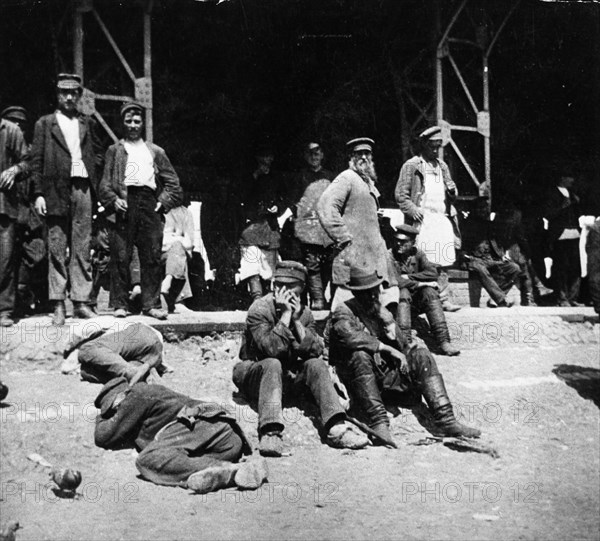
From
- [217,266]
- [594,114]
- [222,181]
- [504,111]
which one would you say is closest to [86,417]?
[217,266]

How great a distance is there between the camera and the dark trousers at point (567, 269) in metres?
10.5

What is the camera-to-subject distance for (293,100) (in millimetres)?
12133

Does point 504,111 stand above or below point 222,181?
Answer: above

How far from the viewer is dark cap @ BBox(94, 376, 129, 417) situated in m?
5.68

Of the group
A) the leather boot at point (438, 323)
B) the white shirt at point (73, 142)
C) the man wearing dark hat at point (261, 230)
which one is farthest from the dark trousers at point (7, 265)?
the leather boot at point (438, 323)

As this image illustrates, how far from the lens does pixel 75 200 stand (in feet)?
24.7

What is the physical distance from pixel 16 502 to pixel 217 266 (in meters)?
6.85

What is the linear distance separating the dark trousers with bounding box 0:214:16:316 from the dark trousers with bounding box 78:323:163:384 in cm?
114

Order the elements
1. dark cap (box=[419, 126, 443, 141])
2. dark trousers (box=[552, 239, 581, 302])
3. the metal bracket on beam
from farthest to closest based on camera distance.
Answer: dark trousers (box=[552, 239, 581, 302]) < dark cap (box=[419, 126, 443, 141]) < the metal bracket on beam

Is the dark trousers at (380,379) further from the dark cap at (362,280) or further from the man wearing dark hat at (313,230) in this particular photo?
the man wearing dark hat at (313,230)

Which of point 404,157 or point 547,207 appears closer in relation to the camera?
point 547,207

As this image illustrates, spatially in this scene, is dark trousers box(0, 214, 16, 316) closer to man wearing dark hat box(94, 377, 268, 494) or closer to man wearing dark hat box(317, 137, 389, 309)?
man wearing dark hat box(94, 377, 268, 494)

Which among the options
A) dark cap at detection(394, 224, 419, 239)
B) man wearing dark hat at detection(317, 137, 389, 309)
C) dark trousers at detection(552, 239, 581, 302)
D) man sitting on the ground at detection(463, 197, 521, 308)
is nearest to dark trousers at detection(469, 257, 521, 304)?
man sitting on the ground at detection(463, 197, 521, 308)

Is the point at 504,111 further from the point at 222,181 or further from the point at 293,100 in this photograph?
the point at 222,181
